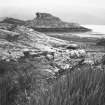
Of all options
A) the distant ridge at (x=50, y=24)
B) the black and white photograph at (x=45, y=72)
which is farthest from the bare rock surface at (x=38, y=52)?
the distant ridge at (x=50, y=24)

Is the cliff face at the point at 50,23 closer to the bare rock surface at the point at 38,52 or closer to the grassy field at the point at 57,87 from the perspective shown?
the bare rock surface at the point at 38,52

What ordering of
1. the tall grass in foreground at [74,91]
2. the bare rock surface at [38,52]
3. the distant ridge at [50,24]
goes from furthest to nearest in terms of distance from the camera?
the distant ridge at [50,24] → the bare rock surface at [38,52] → the tall grass in foreground at [74,91]

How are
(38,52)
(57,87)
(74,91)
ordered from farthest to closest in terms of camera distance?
(38,52)
(57,87)
(74,91)

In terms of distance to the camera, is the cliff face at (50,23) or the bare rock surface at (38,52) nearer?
the bare rock surface at (38,52)

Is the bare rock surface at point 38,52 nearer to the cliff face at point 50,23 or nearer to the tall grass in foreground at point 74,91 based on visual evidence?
the tall grass in foreground at point 74,91

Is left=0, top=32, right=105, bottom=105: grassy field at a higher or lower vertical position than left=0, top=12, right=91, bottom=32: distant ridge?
lower

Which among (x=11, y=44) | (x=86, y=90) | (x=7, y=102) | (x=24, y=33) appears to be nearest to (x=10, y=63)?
(x=11, y=44)

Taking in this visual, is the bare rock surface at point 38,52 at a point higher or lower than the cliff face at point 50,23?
lower

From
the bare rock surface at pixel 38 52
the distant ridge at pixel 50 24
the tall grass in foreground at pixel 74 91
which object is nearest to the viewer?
the tall grass in foreground at pixel 74 91

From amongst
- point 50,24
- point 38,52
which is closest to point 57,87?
point 38,52

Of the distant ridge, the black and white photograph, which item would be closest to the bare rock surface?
the black and white photograph

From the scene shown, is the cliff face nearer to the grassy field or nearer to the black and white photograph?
the black and white photograph

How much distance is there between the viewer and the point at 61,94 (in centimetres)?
262

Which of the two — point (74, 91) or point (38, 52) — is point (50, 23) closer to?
point (38, 52)
